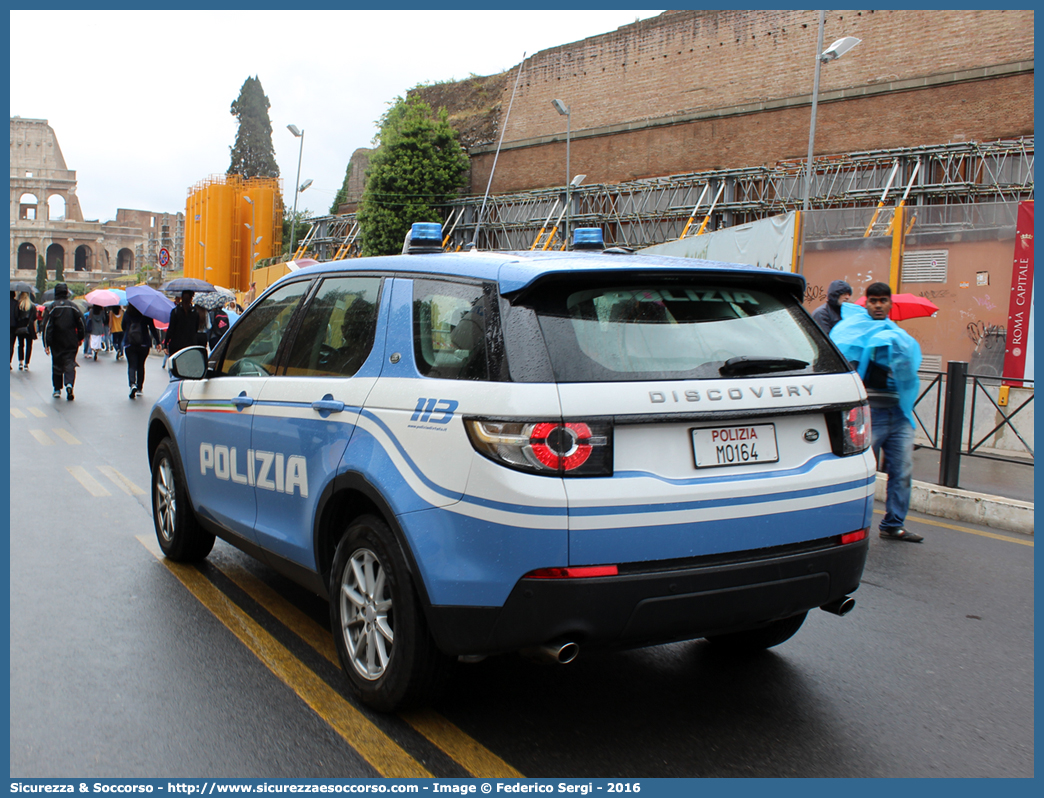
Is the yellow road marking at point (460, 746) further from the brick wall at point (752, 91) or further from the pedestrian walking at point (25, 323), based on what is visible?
the brick wall at point (752, 91)

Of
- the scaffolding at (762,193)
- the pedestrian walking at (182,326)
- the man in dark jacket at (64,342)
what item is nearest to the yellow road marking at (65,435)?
the pedestrian walking at (182,326)

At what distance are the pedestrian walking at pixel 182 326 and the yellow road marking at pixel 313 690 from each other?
34.3 feet

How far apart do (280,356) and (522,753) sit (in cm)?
217

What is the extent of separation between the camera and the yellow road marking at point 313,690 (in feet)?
10.3

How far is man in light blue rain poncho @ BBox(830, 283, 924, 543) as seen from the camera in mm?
6801

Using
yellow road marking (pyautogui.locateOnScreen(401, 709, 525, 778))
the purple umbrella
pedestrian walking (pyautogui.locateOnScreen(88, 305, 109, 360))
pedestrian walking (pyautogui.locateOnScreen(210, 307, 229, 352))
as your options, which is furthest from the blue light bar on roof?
pedestrian walking (pyautogui.locateOnScreen(88, 305, 109, 360))

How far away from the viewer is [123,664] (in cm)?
396

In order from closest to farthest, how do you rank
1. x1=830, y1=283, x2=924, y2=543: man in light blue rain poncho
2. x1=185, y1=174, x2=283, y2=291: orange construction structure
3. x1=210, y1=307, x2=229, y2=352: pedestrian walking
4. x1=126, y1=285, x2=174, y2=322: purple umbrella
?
x1=830, y1=283, x2=924, y2=543: man in light blue rain poncho → x1=210, y1=307, x2=229, y2=352: pedestrian walking → x1=126, y1=285, x2=174, y2=322: purple umbrella → x1=185, y1=174, x2=283, y2=291: orange construction structure

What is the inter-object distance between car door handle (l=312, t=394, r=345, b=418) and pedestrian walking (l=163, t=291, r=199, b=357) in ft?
38.9

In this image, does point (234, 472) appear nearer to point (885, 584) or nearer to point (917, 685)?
point (917, 685)

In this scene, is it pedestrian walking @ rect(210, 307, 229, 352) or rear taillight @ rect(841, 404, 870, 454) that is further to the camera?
pedestrian walking @ rect(210, 307, 229, 352)

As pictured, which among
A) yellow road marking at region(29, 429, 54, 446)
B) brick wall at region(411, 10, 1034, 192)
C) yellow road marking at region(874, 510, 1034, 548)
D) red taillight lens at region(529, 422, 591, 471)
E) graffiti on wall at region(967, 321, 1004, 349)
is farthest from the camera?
brick wall at region(411, 10, 1034, 192)

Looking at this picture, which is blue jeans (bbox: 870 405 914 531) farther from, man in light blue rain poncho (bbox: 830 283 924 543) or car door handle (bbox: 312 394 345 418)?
car door handle (bbox: 312 394 345 418)

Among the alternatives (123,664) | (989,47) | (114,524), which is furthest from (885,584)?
(989,47)
